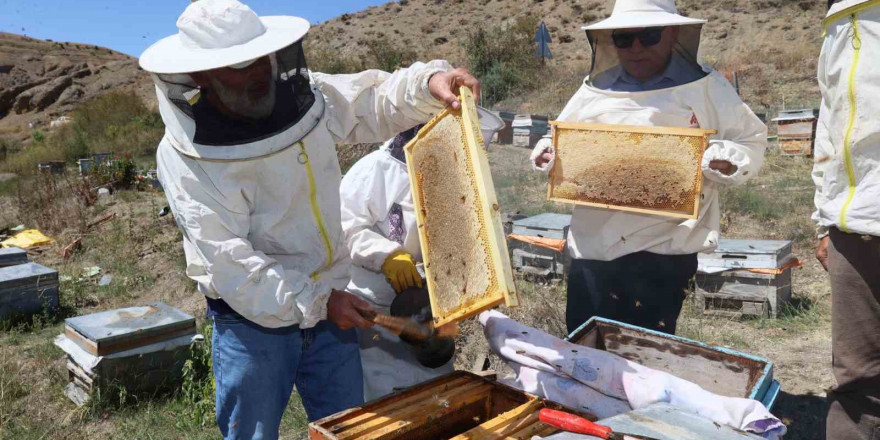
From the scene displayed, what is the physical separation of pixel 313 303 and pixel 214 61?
33.4 inches

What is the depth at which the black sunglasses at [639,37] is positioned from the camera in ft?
9.10

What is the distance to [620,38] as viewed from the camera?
2.83m

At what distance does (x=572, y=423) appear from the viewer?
4.76 feet

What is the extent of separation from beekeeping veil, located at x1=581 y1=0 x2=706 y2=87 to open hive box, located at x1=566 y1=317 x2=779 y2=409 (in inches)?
52.0

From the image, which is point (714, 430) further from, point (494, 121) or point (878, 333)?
point (494, 121)

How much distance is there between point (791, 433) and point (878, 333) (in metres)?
1.35

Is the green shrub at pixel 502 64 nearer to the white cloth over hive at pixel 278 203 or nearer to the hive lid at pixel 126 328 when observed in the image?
the hive lid at pixel 126 328

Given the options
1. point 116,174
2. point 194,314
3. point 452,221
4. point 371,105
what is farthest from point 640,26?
point 116,174

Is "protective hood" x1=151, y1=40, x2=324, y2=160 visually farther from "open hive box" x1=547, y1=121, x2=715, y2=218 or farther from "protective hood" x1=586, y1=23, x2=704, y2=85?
"protective hood" x1=586, y1=23, x2=704, y2=85

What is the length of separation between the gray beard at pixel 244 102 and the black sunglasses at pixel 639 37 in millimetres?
1679

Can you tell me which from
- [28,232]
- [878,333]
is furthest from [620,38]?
[28,232]

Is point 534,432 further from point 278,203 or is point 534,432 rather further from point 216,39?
point 216,39

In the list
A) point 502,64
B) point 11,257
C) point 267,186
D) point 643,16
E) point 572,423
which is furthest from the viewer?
point 502,64

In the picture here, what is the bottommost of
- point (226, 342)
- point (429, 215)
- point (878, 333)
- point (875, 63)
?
point (878, 333)
